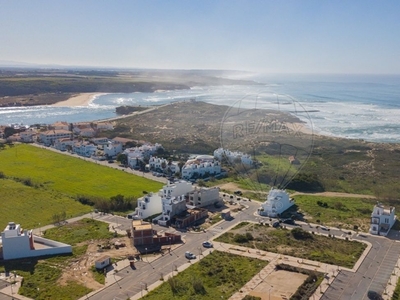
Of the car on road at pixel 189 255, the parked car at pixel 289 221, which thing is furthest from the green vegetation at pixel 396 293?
the car on road at pixel 189 255

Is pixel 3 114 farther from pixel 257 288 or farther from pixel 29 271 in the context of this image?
pixel 257 288

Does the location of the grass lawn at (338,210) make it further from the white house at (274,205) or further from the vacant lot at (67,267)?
the vacant lot at (67,267)

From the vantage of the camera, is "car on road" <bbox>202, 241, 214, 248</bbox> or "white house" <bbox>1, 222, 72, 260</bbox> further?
"car on road" <bbox>202, 241, 214, 248</bbox>

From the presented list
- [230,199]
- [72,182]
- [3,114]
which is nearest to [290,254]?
[230,199]

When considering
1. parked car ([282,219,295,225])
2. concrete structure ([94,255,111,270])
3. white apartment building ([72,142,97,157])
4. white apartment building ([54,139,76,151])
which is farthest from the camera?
white apartment building ([54,139,76,151])

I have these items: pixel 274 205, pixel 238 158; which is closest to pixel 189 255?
pixel 274 205

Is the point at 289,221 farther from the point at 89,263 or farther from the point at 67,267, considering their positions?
the point at 67,267

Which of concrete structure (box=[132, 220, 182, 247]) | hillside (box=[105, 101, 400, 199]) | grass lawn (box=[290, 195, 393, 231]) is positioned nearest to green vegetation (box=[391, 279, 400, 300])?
grass lawn (box=[290, 195, 393, 231])

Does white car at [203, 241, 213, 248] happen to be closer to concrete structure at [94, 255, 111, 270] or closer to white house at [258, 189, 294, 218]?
concrete structure at [94, 255, 111, 270]
